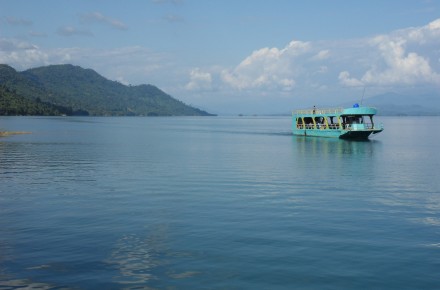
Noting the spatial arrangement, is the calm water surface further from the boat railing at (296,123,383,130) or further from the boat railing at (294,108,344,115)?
the boat railing at (294,108,344,115)

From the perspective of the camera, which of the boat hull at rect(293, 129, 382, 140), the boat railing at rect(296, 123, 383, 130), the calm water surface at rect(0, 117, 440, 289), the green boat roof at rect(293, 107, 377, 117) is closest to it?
the calm water surface at rect(0, 117, 440, 289)

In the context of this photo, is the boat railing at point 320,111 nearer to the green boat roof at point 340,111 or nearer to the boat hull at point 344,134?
the green boat roof at point 340,111

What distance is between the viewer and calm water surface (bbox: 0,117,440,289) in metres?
14.7

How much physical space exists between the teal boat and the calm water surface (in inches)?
1649

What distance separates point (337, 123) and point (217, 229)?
73428 mm

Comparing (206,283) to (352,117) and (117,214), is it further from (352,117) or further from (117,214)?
(352,117)

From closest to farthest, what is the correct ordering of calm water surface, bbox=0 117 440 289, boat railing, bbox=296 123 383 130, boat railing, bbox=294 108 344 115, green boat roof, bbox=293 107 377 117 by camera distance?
calm water surface, bbox=0 117 440 289 → green boat roof, bbox=293 107 377 117 → boat railing, bbox=296 123 383 130 → boat railing, bbox=294 108 344 115

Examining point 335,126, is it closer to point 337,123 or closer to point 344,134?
point 337,123

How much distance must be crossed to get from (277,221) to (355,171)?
77.0 ft

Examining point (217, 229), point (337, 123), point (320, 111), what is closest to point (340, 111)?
point (337, 123)

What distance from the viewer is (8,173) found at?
38938 millimetres

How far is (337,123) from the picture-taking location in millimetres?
89688


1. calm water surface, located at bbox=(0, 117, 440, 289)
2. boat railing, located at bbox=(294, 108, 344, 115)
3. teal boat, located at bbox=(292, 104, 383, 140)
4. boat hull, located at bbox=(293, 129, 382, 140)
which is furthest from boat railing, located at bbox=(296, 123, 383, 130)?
calm water surface, located at bbox=(0, 117, 440, 289)

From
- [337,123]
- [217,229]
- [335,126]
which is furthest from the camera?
[335,126]
